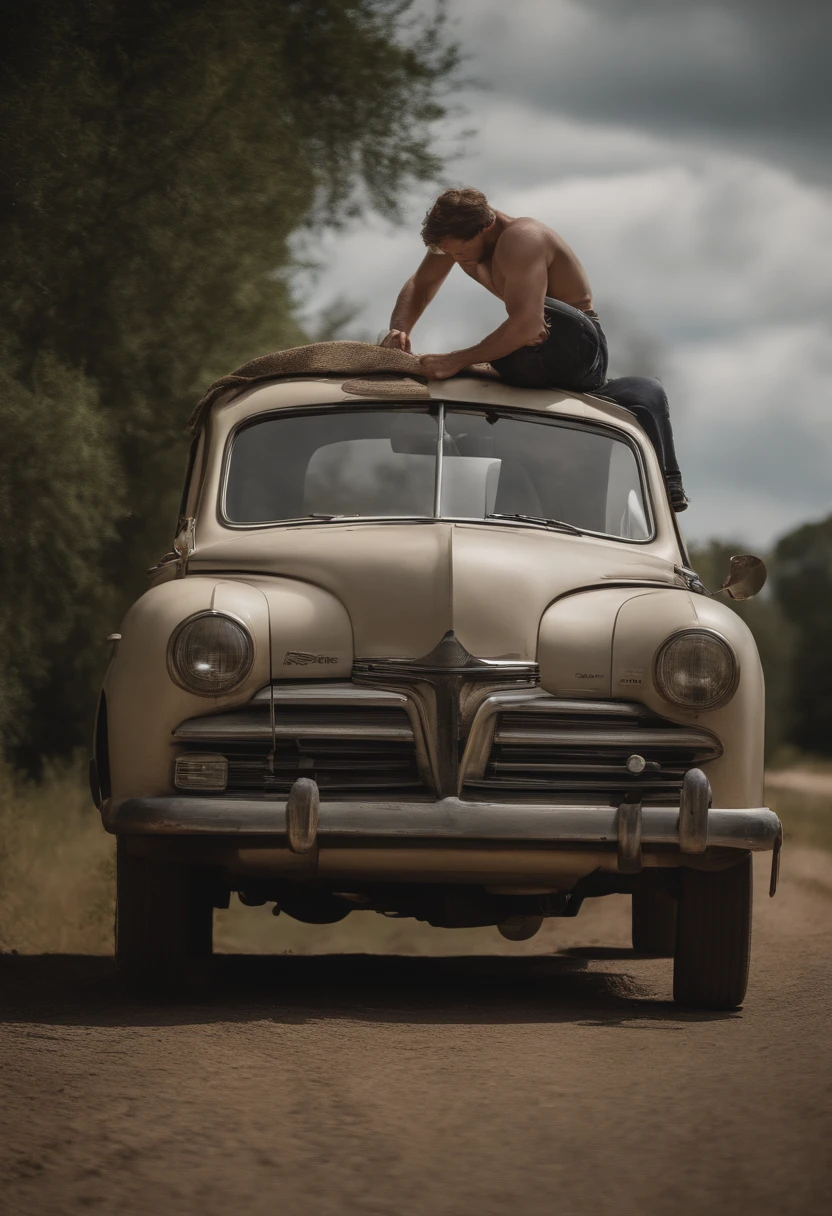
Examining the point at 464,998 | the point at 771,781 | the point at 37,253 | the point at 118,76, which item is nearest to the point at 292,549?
the point at 464,998

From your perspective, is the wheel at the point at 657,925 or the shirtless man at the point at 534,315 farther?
the wheel at the point at 657,925

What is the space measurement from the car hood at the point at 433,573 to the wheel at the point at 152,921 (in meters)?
1.05

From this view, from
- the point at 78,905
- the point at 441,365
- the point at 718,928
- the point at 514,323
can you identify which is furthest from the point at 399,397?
the point at 78,905

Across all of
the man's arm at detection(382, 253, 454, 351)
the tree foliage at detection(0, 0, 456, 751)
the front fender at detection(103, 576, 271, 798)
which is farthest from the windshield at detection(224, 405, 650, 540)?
the tree foliage at detection(0, 0, 456, 751)

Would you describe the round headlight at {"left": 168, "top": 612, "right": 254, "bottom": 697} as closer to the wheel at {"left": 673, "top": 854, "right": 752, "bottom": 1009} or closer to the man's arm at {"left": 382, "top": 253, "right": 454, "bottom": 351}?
the wheel at {"left": 673, "top": 854, "right": 752, "bottom": 1009}

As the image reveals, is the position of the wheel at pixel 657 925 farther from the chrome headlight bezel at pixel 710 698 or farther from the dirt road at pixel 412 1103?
the chrome headlight bezel at pixel 710 698

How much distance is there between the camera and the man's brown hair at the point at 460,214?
709 cm

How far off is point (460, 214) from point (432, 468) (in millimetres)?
1219

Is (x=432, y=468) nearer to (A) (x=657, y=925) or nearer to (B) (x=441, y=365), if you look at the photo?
(B) (x=441, y=365)

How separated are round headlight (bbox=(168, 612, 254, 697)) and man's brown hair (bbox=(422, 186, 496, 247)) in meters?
2.46

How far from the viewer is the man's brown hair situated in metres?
7.09

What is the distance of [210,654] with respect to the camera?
5422mm

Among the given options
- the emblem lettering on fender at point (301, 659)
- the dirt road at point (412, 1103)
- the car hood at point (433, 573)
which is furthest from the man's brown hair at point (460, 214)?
the dirt road at point (412, 1103)

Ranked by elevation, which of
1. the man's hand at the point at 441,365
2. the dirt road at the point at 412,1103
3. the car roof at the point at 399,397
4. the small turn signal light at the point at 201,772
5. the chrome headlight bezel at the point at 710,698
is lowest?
the dirt road at the point at 412,1103
